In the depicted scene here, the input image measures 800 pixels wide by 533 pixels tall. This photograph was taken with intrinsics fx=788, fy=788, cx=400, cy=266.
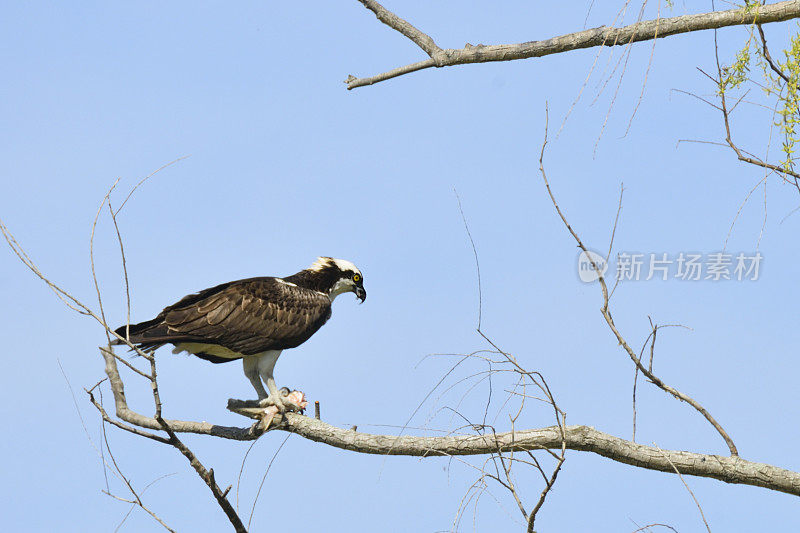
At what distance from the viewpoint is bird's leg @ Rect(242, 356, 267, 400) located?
24.5 ft

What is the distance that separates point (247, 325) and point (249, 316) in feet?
0.39

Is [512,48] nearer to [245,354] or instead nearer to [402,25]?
[402,25]

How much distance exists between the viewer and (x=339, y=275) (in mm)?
8516

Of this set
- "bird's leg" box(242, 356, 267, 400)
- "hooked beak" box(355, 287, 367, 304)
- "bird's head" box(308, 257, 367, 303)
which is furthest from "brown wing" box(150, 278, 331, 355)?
"hooked beak" box(355, 287, 367, 304)

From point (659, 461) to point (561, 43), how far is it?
9.95 feet

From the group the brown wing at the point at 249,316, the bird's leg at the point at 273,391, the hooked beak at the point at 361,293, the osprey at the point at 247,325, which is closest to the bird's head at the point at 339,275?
the hooked beak at the point at 361,293

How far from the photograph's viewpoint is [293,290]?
25.9ft

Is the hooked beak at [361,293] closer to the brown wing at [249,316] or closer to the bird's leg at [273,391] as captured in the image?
the brown wing at [249,316]

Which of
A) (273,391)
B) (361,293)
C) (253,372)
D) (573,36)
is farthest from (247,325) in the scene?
(573,36)

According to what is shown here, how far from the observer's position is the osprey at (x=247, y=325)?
6.99m

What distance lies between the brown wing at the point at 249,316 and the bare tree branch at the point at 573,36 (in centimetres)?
235

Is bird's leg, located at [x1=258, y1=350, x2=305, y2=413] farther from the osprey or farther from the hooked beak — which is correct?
the hooked beak

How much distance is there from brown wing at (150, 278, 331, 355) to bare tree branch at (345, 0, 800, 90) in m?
2.35

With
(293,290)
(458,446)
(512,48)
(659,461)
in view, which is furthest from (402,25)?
(659,461)
